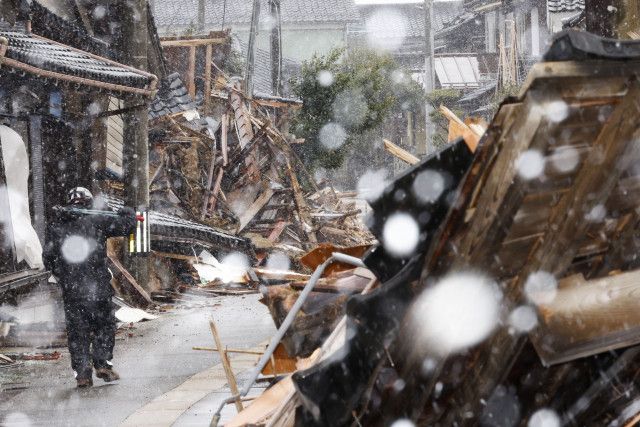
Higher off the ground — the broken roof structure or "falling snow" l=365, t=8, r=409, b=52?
the broken roof structure

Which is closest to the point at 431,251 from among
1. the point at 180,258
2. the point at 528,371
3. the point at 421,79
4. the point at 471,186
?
the point at 471,186

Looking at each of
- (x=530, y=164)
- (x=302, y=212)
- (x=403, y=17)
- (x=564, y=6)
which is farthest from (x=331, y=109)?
(x=530, y=164)

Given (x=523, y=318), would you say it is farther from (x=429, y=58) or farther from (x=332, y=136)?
(x=429, y=58)

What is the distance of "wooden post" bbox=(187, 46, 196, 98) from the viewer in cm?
2906

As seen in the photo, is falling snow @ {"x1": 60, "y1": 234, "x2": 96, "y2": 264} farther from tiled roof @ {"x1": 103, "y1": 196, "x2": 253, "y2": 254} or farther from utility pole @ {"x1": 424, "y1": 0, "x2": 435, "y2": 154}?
utility pole @ {"x1": 424, "y1": 0, "x2": 435, "y2": 154}

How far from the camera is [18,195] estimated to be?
467 inches

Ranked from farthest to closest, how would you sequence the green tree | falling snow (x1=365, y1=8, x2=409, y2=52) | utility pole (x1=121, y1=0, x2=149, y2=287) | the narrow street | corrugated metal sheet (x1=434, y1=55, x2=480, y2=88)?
1. falling snow (x1=365, y1=8, x2=409, y2=52)
2. corrugated metal sheet (x1=434, y1=55, x2=480, y2=88)
3. the green tree
4. utility pole (x1=121, y1=0, x2=149, y2=287)
5. the narrow street

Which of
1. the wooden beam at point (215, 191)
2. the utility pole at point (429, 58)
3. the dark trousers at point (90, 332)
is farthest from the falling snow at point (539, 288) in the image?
the utility pole at point (429, 58)

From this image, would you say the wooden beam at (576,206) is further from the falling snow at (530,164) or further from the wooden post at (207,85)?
the wooden post at (207,85)

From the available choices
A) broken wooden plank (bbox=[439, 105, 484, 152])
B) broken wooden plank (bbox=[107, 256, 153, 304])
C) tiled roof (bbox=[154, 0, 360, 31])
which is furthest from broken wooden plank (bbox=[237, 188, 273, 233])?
tiled roof (bbox=[154, 0, 360, 31])

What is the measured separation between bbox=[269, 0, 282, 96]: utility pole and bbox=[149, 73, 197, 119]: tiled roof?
5.71 m

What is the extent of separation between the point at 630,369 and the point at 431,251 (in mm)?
1026

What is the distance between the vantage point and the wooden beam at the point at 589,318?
8.40 ft

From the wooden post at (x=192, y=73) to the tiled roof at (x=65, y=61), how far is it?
1581 centimetres
